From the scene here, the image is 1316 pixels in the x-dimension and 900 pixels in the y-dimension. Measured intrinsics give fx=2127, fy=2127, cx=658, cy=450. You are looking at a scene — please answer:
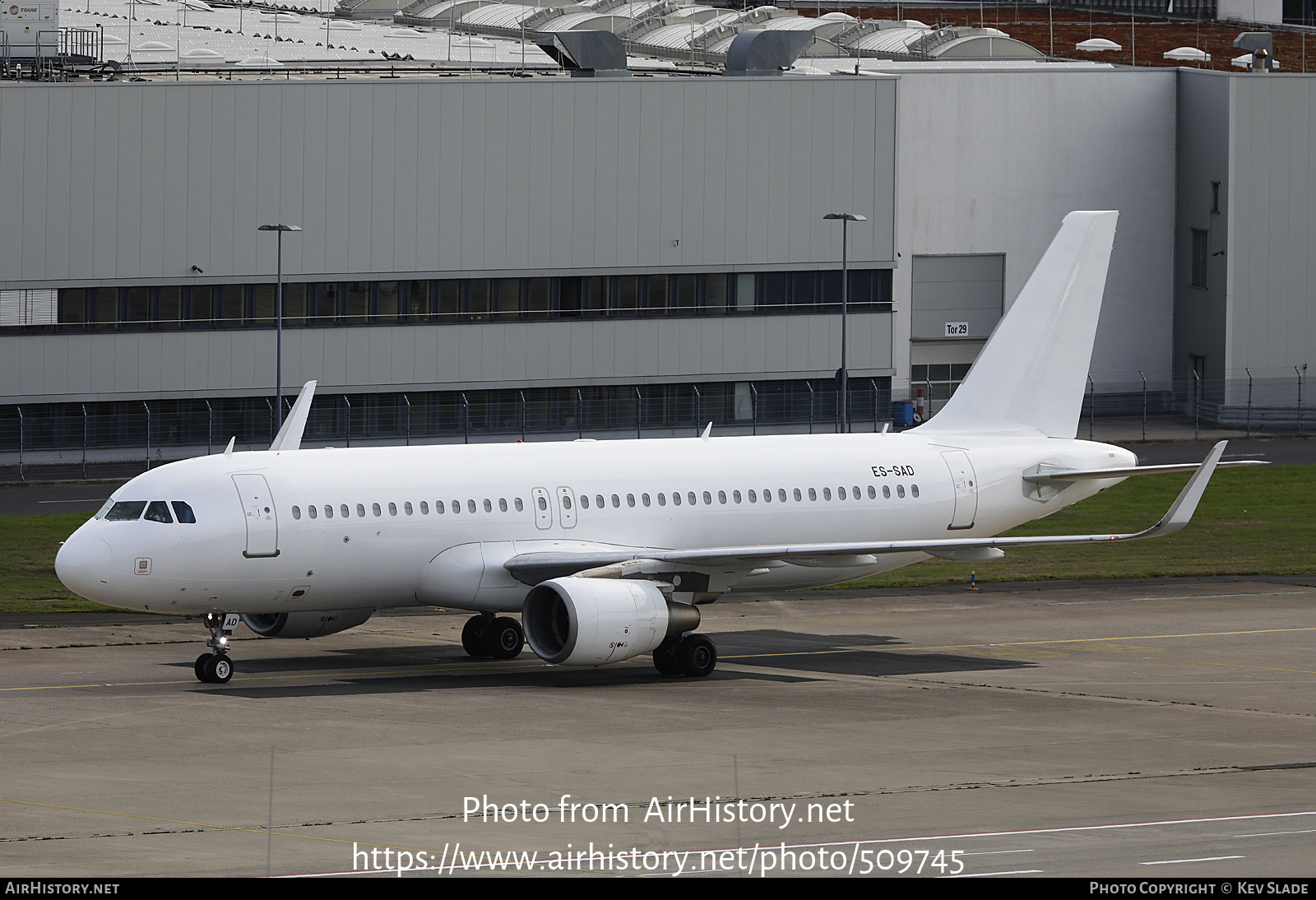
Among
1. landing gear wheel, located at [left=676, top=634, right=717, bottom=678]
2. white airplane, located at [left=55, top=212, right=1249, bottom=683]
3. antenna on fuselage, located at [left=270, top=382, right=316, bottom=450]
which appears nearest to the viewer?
white airplane, located at [left=55, top=212, right=1249, bottom=683]

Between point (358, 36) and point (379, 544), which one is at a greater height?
point (358, 36)

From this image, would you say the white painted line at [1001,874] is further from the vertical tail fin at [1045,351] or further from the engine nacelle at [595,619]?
the vertical tail fin at [1045,351]

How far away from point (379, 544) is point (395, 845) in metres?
15.8

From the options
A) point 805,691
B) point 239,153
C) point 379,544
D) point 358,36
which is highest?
point 358,36

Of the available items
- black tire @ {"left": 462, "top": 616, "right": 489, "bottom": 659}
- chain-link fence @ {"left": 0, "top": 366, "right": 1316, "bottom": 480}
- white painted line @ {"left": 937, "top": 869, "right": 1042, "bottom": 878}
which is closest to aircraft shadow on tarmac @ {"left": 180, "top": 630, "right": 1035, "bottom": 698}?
black tire @ {"left": 462, "top": 616, "right": 489, "bottom": 659}

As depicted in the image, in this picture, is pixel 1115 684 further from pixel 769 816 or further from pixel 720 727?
pixel 769 816

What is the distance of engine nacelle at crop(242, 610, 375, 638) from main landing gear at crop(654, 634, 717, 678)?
5.67m

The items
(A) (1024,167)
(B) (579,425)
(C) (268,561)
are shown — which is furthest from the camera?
(A) (1024,167)

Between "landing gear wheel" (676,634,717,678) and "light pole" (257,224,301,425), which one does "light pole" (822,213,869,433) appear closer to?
"light pole" (257,224,301,425)

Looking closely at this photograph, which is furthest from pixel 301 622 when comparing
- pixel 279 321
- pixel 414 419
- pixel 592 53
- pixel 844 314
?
pixel 592 53

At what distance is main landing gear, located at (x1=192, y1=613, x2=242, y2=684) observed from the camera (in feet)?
125

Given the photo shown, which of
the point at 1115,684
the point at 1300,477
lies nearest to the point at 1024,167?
the point at 1300,477

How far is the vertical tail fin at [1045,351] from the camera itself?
46750mm

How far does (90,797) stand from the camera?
2688cm
